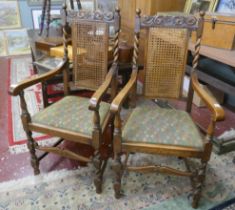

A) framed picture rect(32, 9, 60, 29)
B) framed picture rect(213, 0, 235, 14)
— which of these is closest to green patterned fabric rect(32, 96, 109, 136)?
framed picture rect(213, 0, 235, 14)

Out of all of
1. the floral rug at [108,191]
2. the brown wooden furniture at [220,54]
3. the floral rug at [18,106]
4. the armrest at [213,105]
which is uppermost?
the brown wooden furniture at [220,54]

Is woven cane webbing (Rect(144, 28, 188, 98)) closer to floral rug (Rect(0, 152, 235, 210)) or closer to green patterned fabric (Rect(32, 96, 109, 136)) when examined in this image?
green patterned fabric (Rect(32, 96, 109, 136))

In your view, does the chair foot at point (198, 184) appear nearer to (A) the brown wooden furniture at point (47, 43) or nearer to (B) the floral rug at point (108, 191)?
(B) the floral rug at point (108, 191)

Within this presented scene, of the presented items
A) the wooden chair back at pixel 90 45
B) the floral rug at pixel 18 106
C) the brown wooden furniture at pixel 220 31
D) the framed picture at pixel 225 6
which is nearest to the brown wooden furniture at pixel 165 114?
the wooden chair back at pixel 90 45

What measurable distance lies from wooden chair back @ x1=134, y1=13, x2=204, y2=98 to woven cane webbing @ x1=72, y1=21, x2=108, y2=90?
244mm

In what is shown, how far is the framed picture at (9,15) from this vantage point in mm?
3636

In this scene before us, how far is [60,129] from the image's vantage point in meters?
1.45

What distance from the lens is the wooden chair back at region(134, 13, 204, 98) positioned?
1574 mm

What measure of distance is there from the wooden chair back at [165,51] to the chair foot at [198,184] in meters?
Result: 0.52

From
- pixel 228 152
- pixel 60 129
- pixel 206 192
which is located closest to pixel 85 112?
pixel 60 129

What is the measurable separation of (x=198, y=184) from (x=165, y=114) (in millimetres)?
448

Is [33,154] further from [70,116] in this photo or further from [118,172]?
[118,172]

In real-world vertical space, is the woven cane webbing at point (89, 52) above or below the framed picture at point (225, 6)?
below

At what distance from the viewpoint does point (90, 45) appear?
5.69 ft
